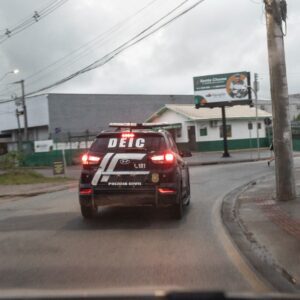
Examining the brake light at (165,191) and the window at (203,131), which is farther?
the window at (203,131)

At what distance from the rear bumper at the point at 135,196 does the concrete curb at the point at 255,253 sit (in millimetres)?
1282

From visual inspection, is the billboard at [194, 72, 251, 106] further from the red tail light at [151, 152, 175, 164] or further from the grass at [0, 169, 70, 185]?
the red tail light at [151, 152, 175, 164]

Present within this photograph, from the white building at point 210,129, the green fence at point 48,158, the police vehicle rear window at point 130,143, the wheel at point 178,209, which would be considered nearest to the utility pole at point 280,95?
the wheel at point 178,209

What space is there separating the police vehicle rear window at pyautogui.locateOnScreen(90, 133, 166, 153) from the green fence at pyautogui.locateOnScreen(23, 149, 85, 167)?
1281 inches

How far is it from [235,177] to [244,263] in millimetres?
15524

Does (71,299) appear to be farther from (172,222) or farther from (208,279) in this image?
(172,222)

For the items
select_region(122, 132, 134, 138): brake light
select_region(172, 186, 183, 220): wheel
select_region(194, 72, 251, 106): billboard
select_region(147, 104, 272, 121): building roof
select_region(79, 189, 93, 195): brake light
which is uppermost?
select_region(194, 72, 251, 106): billboard

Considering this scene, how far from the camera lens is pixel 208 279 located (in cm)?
667

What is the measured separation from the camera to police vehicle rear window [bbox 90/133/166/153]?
11156 mm

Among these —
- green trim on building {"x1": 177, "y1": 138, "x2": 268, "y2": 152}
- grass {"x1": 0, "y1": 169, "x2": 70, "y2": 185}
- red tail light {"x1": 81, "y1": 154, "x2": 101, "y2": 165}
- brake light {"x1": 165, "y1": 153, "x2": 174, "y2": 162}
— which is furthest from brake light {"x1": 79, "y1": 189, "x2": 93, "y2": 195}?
green trim on building {"x1": 177, "y1": 138, "x2": 268, "y2": 152}

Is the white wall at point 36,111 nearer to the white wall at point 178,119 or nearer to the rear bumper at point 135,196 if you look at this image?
the white wall at point 178,119

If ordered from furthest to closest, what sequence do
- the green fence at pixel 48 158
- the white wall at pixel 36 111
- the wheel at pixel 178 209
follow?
the white wall at pixel 36 111
the green fence at pixel 48 158
the wheel at pixel 178 209

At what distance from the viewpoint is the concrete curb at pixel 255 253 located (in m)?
6.65

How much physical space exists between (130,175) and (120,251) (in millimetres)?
2657
